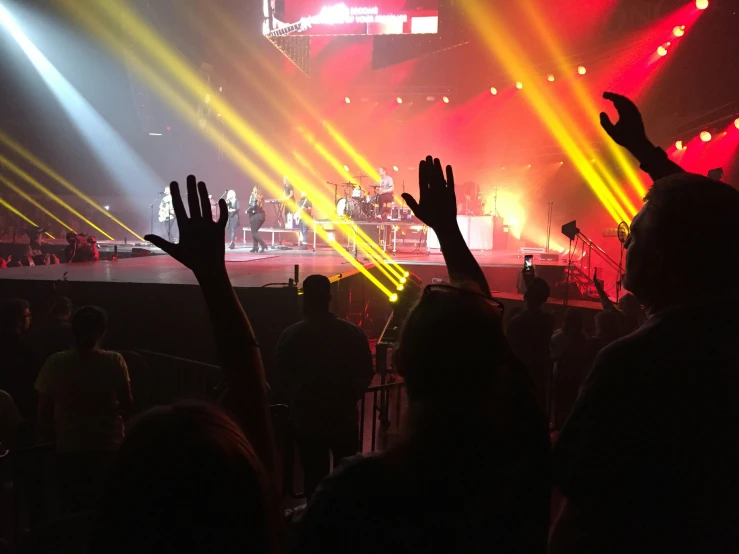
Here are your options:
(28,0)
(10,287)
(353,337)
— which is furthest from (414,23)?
(353,337)

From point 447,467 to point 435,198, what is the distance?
0.95 m

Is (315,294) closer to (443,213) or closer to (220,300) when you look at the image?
(443,213)

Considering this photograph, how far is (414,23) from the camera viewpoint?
14.4 metres

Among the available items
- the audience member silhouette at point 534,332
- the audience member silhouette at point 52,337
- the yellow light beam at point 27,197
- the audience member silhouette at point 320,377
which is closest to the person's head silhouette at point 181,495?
the audience member silhouette at point 320,377

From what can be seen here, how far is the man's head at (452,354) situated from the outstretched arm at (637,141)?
3.24ft

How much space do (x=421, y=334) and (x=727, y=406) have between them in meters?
0.68

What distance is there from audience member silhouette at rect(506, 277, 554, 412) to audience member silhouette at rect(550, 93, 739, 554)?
11.0 ft

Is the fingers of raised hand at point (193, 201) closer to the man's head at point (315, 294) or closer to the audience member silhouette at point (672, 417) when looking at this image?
the audience member silhouette at point (672, 417)

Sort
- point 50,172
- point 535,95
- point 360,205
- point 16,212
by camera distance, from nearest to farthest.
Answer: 1. point 360,205
2. point 535,95
3. point 16,212
4. point 50,172

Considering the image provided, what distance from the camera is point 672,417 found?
3.65 feet

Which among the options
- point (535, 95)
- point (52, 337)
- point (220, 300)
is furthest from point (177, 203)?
point (535, 95)

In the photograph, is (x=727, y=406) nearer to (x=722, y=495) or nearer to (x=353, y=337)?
(x=722, y=495)

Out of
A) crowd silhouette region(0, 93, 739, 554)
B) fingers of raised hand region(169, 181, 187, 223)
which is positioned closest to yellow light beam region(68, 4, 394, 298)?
fingers of raised hand region(169, 181, 187, 223)

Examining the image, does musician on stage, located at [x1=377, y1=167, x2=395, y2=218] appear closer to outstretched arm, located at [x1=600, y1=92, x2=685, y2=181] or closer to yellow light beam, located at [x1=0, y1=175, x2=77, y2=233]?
yellow light beam, located at [x1=0, y1=175, x2=77, y2=233]
